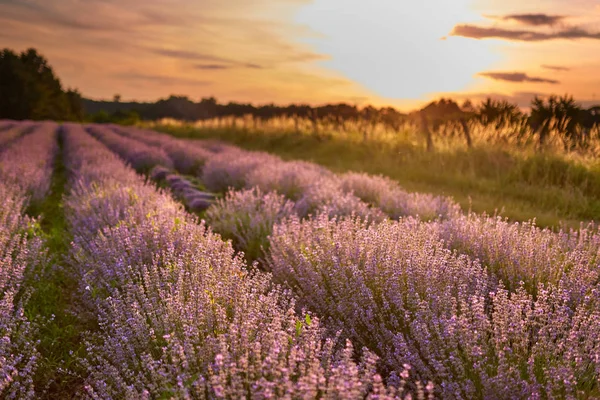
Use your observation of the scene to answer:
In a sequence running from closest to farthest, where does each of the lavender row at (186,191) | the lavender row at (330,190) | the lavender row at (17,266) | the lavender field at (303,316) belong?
the lavender field at (303,316) → the lavender row at (17,266) → the lavender row at (330,190) → the lavender row at (186,191)

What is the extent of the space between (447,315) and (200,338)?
123cm

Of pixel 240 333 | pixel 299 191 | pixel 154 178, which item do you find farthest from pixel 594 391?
pixel 154 178

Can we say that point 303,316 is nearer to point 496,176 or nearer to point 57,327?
point 57,327

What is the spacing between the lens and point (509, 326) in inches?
82.8

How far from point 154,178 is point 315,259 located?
7.06 m

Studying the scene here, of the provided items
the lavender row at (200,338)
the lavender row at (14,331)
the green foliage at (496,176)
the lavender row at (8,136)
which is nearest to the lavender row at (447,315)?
the lavender row at (200,338)

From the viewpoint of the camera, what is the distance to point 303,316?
2.53 m

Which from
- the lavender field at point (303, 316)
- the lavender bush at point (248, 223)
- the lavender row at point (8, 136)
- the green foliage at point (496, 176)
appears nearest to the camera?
the lavender field at point (303, 316)

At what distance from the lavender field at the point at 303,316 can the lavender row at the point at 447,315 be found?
0.5 inches

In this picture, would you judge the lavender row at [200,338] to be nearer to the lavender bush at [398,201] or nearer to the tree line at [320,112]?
the lavender bush at [398,201]

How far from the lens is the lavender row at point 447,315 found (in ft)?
6.40

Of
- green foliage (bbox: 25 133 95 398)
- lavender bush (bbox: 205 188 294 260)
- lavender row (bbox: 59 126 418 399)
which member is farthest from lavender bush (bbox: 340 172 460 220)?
green foliage (bbox: 25 133 95 398)

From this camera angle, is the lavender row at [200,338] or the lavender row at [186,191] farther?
the lavender row at [186,191]

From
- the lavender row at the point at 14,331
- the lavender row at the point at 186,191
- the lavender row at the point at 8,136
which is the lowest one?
the lavender row at the point at 14,331
